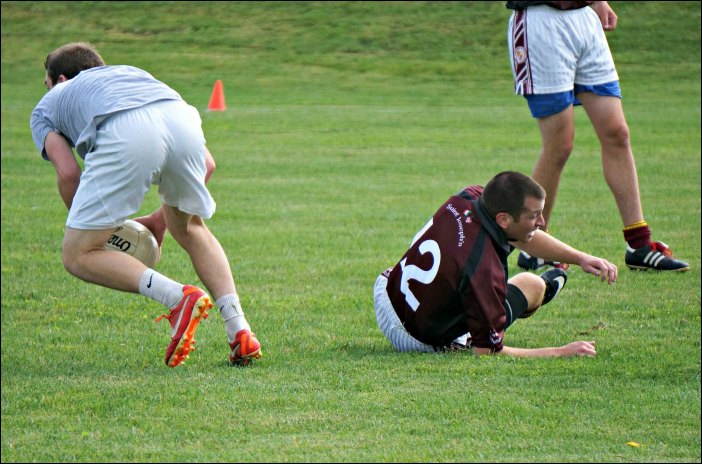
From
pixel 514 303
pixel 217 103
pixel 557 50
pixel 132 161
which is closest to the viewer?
pixel 132 161

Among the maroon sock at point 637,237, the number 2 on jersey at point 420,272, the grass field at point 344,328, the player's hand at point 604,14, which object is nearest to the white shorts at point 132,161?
the grass field at point 344,328

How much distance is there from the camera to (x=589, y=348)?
5.41 metres

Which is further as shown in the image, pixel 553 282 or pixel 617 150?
pixel 617 150

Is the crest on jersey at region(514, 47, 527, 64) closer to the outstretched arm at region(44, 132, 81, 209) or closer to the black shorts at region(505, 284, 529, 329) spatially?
the black shorts at region(505, 284, 529, 329)

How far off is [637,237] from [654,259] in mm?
197

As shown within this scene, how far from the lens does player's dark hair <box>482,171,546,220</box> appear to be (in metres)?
5.37

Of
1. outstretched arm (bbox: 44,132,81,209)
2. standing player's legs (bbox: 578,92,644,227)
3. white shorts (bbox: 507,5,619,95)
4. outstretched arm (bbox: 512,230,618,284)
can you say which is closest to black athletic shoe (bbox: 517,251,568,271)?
standing player's legs (bbox: 578,92,644,227)

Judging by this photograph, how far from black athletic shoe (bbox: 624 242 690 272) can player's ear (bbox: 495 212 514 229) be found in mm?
2408

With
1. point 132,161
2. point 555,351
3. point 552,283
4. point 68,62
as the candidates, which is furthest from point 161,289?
point 552,283

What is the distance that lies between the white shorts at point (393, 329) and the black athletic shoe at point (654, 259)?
243 centimetres

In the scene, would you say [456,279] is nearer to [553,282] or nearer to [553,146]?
[553,282]

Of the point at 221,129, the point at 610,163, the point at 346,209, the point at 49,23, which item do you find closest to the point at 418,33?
the point at 49,23

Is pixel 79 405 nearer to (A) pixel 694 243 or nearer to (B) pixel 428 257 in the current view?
(B) pixel 428 257

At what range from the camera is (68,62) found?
18.8 ft
